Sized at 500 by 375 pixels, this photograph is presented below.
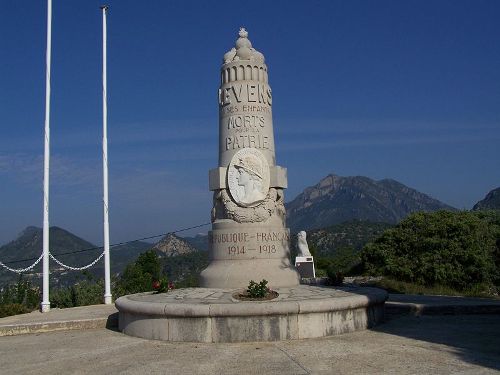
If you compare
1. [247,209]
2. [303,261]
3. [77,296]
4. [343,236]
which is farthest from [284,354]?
[343,236]

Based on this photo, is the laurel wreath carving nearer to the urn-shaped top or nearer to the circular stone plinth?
the circular stone plinth

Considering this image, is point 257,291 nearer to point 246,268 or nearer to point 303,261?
point 246,268

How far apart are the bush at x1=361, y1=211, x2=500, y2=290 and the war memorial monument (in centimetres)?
1142

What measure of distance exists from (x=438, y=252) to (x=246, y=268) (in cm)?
1378

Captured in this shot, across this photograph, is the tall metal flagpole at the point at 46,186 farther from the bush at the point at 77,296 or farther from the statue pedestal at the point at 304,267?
the statue pedestal at the point at 304,267

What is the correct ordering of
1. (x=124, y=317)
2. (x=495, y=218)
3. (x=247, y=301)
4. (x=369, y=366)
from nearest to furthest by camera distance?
(x=369, y=366) → (x=247, y=301) → (x=124, y=317) → (x=495, y=218)

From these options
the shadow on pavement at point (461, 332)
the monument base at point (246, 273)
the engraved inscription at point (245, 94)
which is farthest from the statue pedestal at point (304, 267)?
the engraved inscription at point (245, 94)

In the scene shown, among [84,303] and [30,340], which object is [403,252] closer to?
[84,303]

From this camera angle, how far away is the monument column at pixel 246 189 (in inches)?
517

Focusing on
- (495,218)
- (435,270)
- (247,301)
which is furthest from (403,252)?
(247,301)

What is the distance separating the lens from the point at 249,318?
9586 mm

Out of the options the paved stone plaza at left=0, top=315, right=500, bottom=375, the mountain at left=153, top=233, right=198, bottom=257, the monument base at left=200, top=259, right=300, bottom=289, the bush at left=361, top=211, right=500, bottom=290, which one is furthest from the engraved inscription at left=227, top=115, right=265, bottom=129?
the mountain at left=153, top=233, right=198, bottom=257

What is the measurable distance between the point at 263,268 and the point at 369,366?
5.63m

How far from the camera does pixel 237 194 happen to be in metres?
13.6
